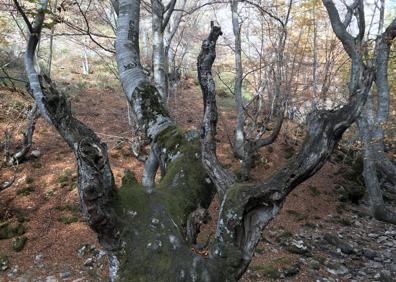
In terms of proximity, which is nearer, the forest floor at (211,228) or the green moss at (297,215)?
the forest floor at (211,228)

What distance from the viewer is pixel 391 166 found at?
560 centimetres

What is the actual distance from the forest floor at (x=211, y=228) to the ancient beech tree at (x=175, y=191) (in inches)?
128

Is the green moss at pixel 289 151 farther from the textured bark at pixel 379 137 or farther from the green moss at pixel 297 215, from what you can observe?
the textured bark at pixel 379 137

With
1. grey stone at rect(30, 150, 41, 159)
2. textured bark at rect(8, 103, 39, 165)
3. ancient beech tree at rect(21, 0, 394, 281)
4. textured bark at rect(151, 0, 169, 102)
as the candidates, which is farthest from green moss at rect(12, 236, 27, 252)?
ancient beech tree at rect(21, 0, 394, 281)

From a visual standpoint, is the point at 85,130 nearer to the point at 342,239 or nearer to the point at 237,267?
the point at 237,267

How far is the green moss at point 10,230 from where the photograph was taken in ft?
21.7

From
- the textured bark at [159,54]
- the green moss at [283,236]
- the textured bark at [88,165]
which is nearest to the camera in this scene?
the textured bark at [88,165]

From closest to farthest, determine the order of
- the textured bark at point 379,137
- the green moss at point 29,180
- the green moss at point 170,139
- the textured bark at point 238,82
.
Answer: the green moss at point 170,139 < the textured bark at point 379,137 < the green moss at point 29,180 < the textured bark at point 238,82

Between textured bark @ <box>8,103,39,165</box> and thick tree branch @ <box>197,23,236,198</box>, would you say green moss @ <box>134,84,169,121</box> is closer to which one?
thick tree branch @ <box>197,23,236,198</box>

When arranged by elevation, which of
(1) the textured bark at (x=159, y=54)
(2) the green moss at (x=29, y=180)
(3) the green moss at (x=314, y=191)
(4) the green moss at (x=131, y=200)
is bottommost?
(3) the green moss at (x=314, y=191)

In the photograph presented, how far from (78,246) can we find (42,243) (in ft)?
2.34

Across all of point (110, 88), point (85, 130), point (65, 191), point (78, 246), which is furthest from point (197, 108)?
point (85, 130)

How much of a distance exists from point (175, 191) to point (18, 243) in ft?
17.9

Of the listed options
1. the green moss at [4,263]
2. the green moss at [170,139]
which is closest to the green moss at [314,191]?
the green moss at [4,263]
